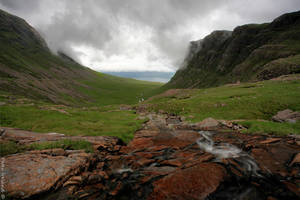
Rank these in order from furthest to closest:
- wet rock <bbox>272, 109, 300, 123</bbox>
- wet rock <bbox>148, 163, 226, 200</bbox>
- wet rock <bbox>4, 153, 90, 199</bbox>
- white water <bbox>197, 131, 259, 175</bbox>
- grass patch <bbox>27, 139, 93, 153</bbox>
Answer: wet rock <bbox>272, 109, 300, 123</bbox>
grass patch <bbox>27, 139, 93, 153</bbox>
white water <bbox>197, 131, 259, 175</bbox>
wet rock <bbox>148, 163, 226, 200</bbox>
wet rock <bbox>4, 153, 90, 199</bbox>

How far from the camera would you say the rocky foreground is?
28.0 ft

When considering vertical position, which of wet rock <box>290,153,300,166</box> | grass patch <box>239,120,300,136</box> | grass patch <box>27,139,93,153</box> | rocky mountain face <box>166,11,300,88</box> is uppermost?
rocky mountain face <box>166,11,300,88</box>

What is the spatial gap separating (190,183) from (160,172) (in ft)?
8.48

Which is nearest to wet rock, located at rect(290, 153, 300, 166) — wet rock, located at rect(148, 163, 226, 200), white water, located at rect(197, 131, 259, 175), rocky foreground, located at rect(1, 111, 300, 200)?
rocky foreground, located at rect(1, 111, 300, 200)

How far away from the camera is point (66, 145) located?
12906 mm

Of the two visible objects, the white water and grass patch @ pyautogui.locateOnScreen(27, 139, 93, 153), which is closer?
the white water

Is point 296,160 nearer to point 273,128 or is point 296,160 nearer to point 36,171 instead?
point 273,128

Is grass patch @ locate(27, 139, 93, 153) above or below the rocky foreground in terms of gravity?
above

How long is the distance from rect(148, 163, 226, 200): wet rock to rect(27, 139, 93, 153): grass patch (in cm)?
778

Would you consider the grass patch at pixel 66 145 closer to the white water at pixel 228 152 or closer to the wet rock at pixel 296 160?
the white water at pixel 228 152

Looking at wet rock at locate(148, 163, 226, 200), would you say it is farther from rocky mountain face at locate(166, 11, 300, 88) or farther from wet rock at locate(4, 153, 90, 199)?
rocky mountain face at locate(166, 11, 300, 88)

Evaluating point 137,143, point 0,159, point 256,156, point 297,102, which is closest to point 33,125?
point 0,159

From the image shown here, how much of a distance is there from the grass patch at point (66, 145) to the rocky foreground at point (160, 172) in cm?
82

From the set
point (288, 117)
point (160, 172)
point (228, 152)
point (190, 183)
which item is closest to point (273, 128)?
point (288, 117)
